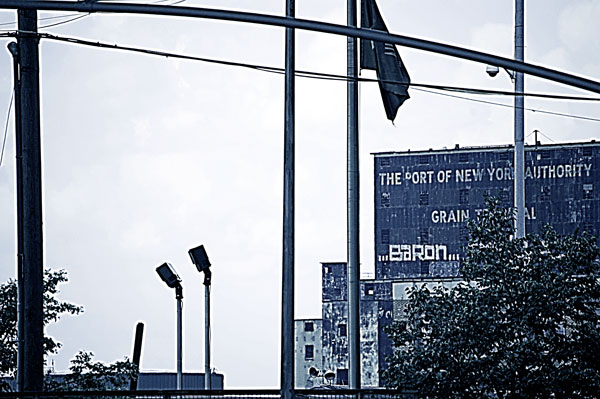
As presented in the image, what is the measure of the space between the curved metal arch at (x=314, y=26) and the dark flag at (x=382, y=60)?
8.89 meters

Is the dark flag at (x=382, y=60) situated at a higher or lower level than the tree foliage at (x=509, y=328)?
higher

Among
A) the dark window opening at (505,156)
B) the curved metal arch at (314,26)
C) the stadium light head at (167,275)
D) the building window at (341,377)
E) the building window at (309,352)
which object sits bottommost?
the building window at (341,377)

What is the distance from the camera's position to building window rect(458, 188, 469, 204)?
4097 inches

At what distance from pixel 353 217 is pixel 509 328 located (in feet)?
11.5

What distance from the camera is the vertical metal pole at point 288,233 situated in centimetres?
1780

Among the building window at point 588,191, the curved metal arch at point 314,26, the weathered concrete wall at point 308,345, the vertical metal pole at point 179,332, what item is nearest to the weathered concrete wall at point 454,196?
the building window at point 588,191

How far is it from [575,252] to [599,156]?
8086cm

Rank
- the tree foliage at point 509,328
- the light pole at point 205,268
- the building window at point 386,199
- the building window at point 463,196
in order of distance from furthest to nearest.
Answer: the building window at point 386,199 < the building window at point 463,196 < the light pole at point 205,268 < the tree foliage at point 509,328

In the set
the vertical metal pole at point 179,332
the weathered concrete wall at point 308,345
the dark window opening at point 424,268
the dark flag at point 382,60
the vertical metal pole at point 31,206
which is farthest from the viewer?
the weathered concrete wall at point 308,345

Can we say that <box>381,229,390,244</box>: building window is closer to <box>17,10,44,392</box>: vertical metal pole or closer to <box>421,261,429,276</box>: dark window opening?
<box>421,261,429,276</box>: dark window opening

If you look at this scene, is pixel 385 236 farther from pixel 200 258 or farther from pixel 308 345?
pixel 200 258

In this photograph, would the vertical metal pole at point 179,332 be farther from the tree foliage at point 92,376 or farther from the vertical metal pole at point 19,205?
the vertical metal pole at point 19,205

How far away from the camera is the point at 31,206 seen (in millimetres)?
18703

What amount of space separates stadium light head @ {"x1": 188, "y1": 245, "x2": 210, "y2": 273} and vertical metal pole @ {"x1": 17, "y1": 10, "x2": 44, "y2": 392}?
14309 mm
